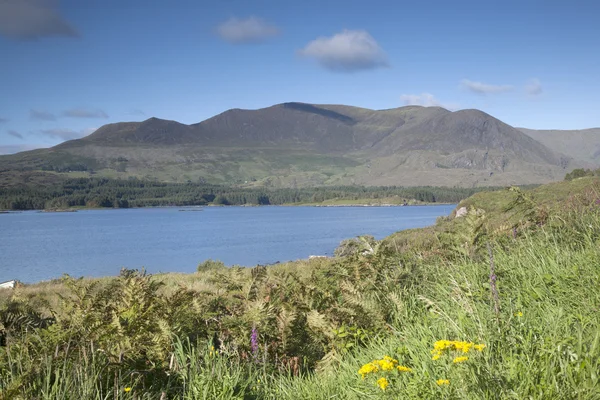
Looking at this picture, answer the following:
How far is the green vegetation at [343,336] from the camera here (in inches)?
126

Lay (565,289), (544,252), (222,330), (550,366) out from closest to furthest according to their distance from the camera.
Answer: (550,366) → (565,289) → (222,330) → (544,252)

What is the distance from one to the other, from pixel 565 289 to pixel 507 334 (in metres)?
1.49

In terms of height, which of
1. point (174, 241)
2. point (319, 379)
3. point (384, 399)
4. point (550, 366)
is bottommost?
point (174, 241)

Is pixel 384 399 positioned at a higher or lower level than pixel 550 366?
lower

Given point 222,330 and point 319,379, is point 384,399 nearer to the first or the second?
point 319,379

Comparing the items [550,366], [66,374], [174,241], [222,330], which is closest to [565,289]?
[550,366]

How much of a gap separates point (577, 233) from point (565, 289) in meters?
2.22

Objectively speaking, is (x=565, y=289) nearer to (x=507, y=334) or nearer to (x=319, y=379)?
(x=507, y=334)

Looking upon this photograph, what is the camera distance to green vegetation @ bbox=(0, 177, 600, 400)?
3.20 m

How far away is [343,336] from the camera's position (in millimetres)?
4883

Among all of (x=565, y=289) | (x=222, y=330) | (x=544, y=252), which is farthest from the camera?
(x=544, y=252)

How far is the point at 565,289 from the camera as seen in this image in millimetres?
4723

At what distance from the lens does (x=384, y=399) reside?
10.8ft

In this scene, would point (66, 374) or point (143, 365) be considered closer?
point (66, 374)
